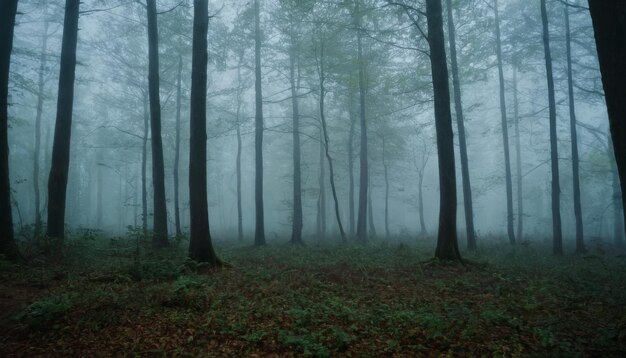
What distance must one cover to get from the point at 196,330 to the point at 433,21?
10541 millimetres

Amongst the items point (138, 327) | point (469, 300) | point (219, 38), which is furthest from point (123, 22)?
point (469, 300)

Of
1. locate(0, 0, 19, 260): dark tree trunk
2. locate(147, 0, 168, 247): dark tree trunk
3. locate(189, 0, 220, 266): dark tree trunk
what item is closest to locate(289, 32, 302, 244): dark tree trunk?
locate(147, 0, 168, 247): dark tree trunk

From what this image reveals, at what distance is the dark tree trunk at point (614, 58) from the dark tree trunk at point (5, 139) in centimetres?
1196

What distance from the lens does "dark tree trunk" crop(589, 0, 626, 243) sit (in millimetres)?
4559

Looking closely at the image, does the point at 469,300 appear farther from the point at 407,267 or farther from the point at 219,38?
the point at 219,38

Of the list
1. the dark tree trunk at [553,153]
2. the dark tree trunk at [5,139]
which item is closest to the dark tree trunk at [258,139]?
the dark tree trunk at [5,139]

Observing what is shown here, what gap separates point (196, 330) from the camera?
4.86 metres

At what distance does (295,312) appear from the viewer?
536 centimetres

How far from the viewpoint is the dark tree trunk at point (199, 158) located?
29.6 feet

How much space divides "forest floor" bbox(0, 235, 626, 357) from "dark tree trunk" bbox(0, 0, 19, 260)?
0.76 m

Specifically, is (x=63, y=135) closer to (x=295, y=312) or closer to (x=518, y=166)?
(x=295, y=312)

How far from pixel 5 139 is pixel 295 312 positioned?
8.40 metres

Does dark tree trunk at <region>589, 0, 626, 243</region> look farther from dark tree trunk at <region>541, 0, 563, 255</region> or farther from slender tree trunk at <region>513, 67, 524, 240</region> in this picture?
slender tree trunk at <region>513, 67, 524, 240</region>

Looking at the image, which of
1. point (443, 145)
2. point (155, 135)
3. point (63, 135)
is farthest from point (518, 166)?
point (63, 135)
